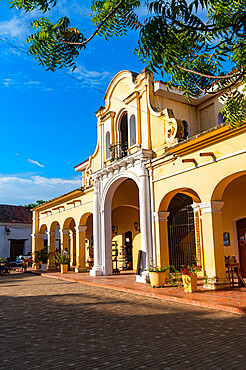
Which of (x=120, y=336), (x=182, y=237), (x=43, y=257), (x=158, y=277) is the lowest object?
(x=120, y=336)

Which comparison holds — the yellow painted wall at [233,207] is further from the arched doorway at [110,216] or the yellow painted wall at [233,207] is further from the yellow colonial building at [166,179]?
the arched doorway at [110,216]

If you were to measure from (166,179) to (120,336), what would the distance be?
7669mm

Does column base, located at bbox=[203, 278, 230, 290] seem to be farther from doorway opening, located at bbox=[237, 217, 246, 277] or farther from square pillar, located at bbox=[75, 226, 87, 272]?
square pillar, located at bbox=[75, 226, 87, 272]

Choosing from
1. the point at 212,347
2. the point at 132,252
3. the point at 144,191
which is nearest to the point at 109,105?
the point at 144,191

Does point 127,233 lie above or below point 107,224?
below

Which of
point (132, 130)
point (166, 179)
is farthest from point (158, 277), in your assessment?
point (132, 130)

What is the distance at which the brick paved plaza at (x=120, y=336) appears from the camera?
14.4ft

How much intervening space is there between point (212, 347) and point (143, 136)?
10433mm

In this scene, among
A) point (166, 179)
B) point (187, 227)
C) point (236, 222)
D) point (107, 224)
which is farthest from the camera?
point (107, 224)

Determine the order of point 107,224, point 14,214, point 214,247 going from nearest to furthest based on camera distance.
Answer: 1. point 214,247
2. point 107,224
3. point 14,214

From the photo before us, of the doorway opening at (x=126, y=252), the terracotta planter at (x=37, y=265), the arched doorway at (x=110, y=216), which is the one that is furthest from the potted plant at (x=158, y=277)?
the terracotta planter at (x=37, y=265)

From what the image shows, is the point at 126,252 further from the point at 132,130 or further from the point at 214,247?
the point at 214,247

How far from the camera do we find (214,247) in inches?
401

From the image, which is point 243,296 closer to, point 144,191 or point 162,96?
point 144,191
